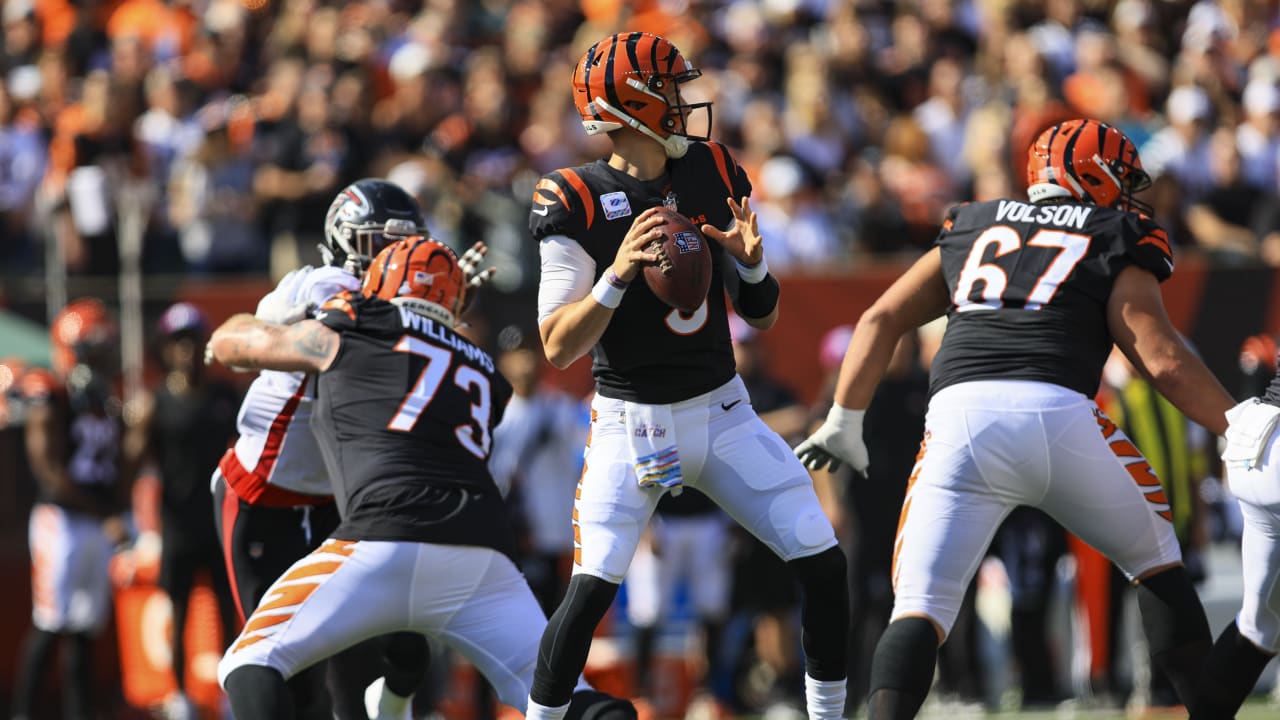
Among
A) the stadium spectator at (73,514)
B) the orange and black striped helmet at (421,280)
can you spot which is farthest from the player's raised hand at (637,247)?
the stadium spectator at (73,514)

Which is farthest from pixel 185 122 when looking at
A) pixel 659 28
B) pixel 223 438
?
pixel 659 28

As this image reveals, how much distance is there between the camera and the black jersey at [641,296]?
16.5 ft

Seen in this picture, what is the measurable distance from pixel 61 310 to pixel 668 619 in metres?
3.93

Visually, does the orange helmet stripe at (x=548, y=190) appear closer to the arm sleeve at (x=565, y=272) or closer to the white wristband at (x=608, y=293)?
the arm sleeve at (x=565, y=272)

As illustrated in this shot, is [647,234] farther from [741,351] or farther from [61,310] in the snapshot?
[61,310]

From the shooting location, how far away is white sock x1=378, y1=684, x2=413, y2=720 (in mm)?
5992

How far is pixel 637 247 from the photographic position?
4770 mm

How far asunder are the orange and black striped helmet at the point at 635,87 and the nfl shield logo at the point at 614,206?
224mm

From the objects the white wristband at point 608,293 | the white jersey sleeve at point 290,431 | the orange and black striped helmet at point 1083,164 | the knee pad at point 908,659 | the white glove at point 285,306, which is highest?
the orange and black striped helmet at point 1083,164

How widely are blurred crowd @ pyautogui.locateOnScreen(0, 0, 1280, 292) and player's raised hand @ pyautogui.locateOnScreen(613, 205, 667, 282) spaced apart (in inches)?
215

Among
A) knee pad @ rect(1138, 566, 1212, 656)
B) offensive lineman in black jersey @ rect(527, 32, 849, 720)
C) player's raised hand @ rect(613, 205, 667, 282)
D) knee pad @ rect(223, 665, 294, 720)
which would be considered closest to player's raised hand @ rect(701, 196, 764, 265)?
offensive lineman in black jersey @ rect(527, 32, 849, 720)

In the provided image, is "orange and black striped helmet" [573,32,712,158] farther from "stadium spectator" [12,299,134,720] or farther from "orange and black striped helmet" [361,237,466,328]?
"stadium spectator" [12,299,134,720]

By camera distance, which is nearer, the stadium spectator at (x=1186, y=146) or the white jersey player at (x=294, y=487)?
the white jersey player at (x=294, y=487)

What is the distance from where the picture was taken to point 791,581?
31.8 feet
